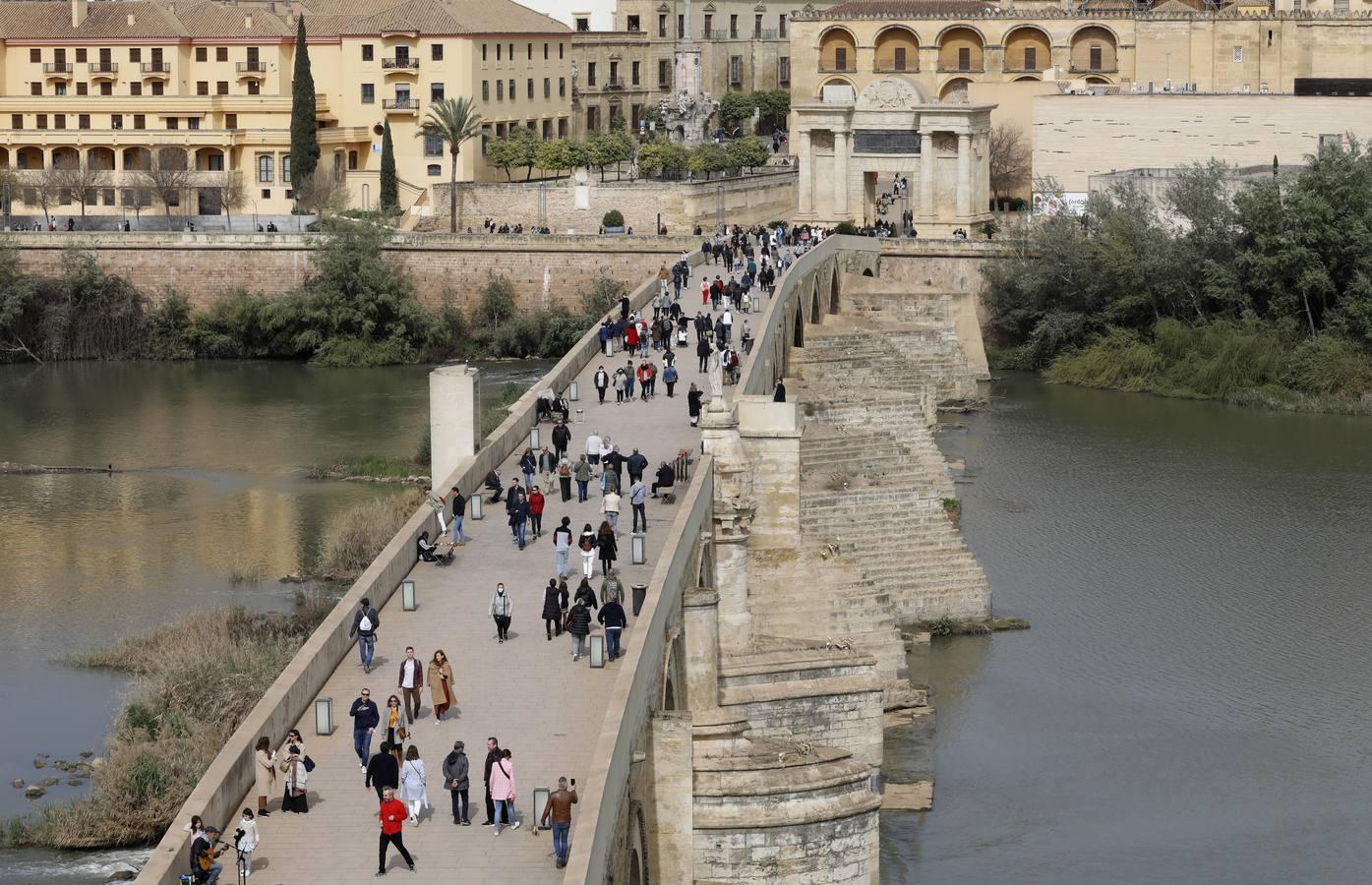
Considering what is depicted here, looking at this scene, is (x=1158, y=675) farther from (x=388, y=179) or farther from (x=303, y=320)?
(x=388, y=179)

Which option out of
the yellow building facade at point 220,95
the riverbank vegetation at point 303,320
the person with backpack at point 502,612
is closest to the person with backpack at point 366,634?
the person with backpack at point 502,612

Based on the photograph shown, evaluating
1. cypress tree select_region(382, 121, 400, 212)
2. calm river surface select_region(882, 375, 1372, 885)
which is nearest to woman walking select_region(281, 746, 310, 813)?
calm river surface select_region(882, 375, 1372, 885)

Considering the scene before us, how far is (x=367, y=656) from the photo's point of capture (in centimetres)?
2555

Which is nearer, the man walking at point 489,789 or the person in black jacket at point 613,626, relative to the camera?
the man walking at point 489,789

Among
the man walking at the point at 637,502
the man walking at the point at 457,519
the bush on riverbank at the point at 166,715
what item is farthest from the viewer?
the man walking at the point at 637,502

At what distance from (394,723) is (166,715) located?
33.6ft

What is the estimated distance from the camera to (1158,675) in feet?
126

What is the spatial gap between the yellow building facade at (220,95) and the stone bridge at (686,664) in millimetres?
34039

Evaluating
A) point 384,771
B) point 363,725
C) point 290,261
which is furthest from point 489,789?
point 290,261

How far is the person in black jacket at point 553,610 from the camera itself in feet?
87.7

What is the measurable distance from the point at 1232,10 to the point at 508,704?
70264mm

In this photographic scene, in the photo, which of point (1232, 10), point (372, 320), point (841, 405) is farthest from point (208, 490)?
point (1232, 10)

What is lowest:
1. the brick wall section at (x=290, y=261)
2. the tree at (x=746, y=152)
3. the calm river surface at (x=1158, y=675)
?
the calm river surface at (x=1158, y=675)

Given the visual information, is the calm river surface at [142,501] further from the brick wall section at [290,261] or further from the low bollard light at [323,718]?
the low bollard light at [323,718]
